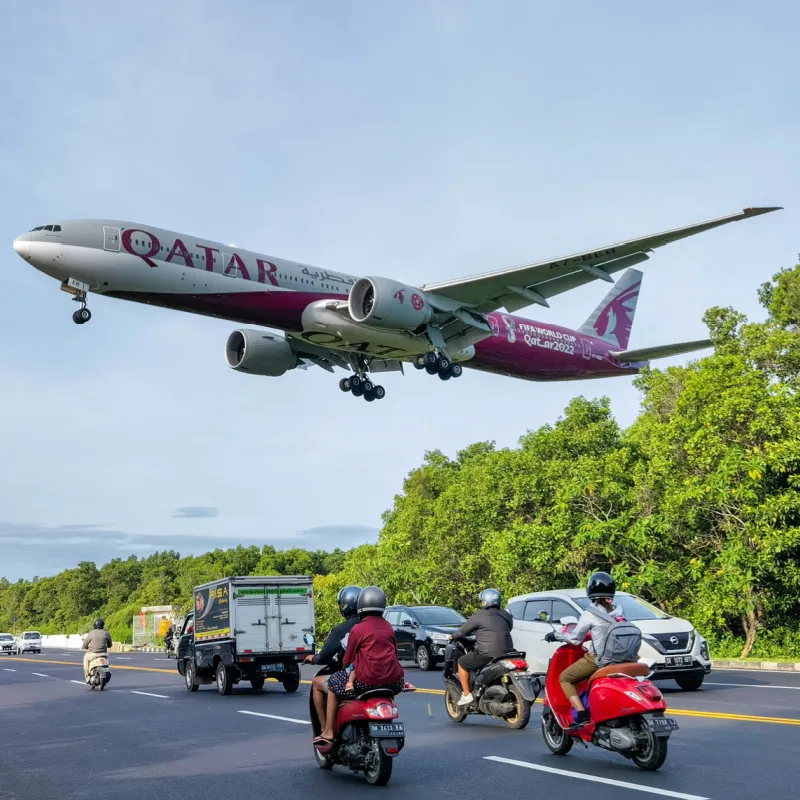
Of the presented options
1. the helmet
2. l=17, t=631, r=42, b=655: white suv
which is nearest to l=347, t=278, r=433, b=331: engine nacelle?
the helmet

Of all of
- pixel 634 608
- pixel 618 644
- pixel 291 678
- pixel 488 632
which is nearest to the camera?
pixel 618 644

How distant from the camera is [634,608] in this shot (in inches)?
592

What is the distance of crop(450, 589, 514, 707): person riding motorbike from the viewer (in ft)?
34.5

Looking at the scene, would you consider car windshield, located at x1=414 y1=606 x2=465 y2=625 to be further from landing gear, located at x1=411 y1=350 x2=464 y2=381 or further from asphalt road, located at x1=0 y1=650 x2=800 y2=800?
asphalt road, located at x1=0 y1=650 x2=800 y2=800

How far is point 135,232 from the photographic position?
72.0 ft

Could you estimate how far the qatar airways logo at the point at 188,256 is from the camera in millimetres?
21797

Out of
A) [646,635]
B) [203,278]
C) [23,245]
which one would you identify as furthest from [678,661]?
[23,245]

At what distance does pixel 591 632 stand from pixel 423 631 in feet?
49.9

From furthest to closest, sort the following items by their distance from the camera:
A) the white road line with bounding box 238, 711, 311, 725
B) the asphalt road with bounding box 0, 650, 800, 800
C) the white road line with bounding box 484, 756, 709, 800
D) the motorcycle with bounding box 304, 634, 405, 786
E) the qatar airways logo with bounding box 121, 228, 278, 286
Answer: the qatar airways logo with bounding box 121, 228, 278, 286 → the white road line with bounding box 238, 711, 311, 725 → the motorcycle with bounding box 304, 634, 405, 786 → the asphalt road with bounding box 0, 650, 800, 800 → the white road line with bounding box 484, 756, 709, 800

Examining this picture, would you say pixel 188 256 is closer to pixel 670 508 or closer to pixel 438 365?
pixel 438 365

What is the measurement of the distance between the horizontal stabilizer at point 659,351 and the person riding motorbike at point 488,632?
20920 mm

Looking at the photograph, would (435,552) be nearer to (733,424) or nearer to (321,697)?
(733,424)

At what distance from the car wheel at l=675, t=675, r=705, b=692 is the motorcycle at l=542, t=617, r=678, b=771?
23.8 ft

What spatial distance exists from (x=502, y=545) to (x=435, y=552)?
8923 mm
